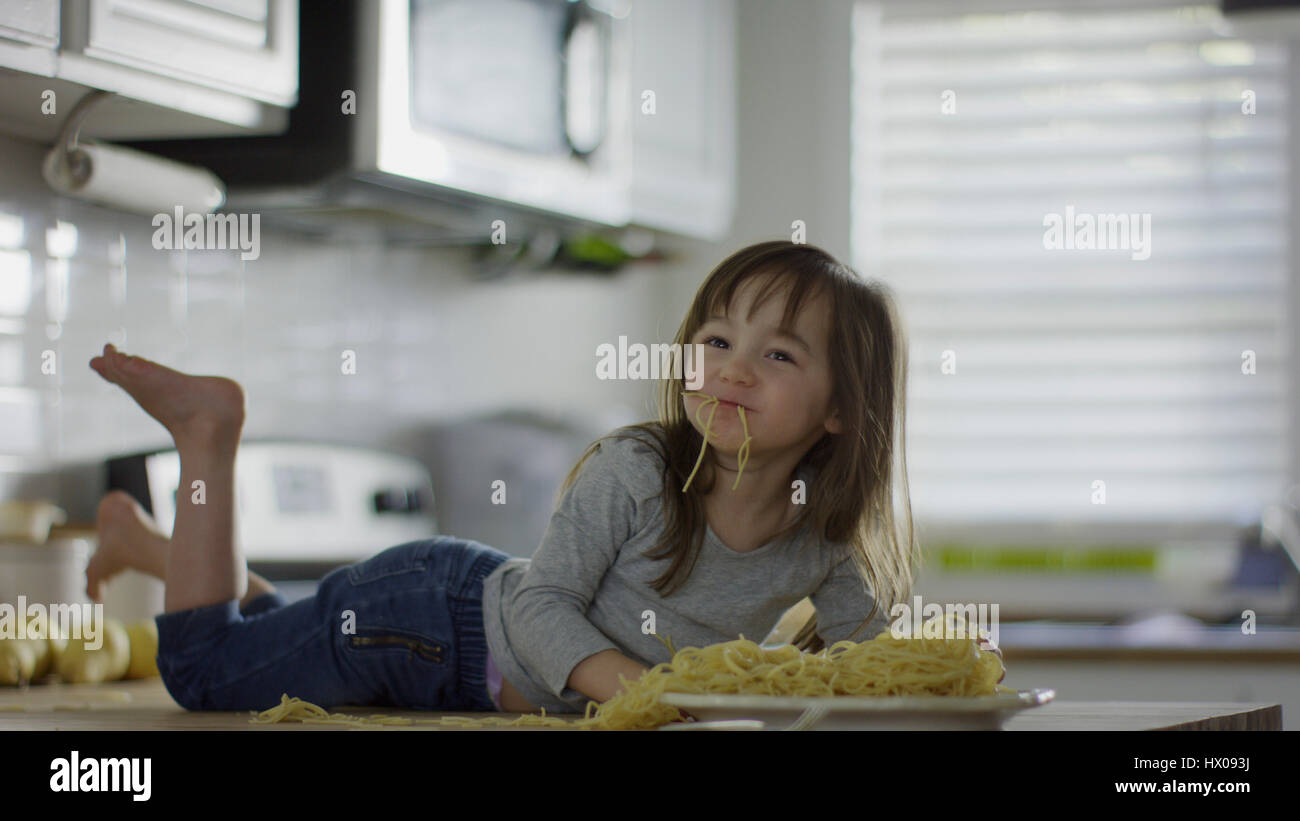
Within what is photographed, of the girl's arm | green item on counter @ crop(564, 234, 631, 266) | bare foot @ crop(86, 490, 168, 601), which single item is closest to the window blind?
green item on counter @ crop(564, 234, 631, 266)

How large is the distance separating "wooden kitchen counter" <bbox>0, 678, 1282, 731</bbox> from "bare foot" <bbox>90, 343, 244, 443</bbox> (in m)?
0.25

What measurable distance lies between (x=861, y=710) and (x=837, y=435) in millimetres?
525

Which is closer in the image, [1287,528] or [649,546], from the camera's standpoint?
[649,546]

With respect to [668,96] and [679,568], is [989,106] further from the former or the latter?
[679,568]

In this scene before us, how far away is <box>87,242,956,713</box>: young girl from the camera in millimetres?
1229

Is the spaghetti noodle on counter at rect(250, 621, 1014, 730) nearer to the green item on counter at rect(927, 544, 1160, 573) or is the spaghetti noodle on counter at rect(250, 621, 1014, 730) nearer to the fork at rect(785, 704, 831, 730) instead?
the fork at rect(785, 704, 831, 730)

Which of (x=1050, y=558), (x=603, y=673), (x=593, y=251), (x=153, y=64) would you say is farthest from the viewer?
(x=1050, y=558)

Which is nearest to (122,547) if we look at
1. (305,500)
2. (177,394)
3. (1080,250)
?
(177,394)

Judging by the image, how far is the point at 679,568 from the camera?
1.24 m

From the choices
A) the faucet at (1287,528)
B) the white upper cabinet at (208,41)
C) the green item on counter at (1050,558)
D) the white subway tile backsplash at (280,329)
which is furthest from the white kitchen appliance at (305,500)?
the faucet at (1287,528)

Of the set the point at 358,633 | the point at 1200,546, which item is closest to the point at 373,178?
the point at 358,633

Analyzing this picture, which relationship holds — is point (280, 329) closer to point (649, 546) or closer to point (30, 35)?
point (30, 35)

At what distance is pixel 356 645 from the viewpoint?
137 centimetres
